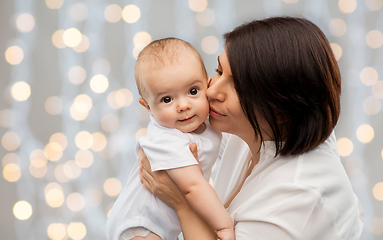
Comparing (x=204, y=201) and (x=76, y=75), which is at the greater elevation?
(x=76, y=75)

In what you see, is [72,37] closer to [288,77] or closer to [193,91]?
[193,91]

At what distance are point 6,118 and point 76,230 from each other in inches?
36.8

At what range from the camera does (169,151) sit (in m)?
0.92

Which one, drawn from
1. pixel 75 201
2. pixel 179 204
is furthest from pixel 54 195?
pixel 179 204

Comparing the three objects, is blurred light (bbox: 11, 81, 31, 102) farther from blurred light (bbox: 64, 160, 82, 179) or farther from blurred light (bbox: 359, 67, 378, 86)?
blurred light (bbox: 359, 67, 378, 86)

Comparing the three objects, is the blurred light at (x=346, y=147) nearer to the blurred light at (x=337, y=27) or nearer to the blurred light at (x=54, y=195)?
the blurred light at (x=337, y=27)

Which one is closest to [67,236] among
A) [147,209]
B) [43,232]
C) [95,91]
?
[43,232]

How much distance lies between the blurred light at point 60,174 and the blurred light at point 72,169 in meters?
0.02

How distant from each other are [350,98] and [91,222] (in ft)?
6.87

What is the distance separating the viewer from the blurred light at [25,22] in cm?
204

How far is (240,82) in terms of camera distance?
2.99 feet

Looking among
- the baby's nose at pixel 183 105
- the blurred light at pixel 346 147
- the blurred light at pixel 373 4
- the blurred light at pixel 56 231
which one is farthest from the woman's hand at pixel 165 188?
the blurred light at pixel 373 4

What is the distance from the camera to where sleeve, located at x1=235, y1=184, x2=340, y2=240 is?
813 millimetres

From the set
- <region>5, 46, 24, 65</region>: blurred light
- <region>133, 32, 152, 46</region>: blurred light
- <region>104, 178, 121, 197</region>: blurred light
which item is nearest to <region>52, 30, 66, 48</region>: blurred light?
<region>5, 46, 24, 65</region>: blurred light
